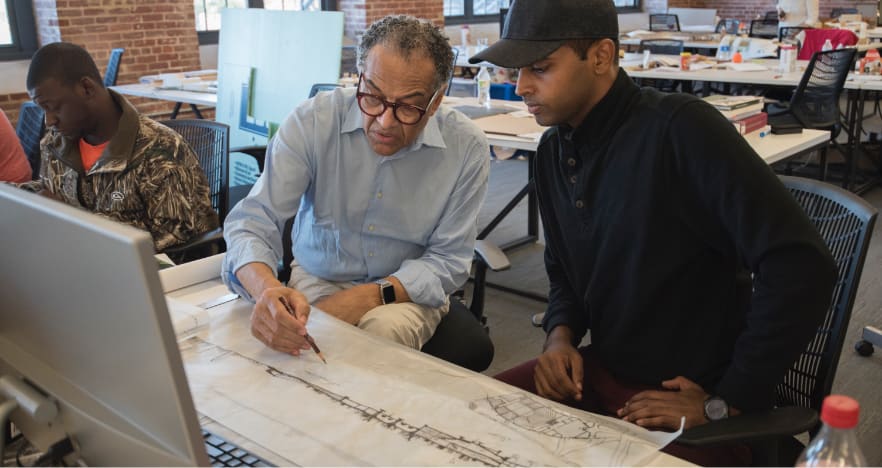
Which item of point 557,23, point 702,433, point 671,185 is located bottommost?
point 702,433

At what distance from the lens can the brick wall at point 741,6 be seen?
1143 cm

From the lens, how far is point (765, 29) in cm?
914

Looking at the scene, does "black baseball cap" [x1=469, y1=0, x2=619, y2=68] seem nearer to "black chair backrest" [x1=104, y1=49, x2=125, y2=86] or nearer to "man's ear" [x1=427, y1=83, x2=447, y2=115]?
"man's ear" [x1=427, y1=83, x2=447, y2=115]

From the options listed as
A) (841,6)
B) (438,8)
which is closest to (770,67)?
(438,8)

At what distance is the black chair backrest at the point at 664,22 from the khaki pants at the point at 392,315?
8.83 m

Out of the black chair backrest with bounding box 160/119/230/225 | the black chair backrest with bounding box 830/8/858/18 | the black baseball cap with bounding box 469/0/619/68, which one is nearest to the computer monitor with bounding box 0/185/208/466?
the black baseball cap with bounding box 469/0/619/68

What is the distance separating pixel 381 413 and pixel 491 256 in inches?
36.7

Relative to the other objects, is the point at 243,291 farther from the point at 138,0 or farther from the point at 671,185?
the point at 138,0

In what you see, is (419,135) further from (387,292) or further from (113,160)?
(113,160)

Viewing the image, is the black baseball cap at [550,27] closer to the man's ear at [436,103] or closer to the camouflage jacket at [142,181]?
the man's ear at [436,103]

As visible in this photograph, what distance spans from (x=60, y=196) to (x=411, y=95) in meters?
1.34

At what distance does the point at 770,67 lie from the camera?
5676mm

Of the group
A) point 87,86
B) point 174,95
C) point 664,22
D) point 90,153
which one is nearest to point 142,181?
point 90,153

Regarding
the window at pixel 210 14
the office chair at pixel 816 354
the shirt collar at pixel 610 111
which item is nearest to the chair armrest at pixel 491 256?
the shirt collar at pixel 610 111
